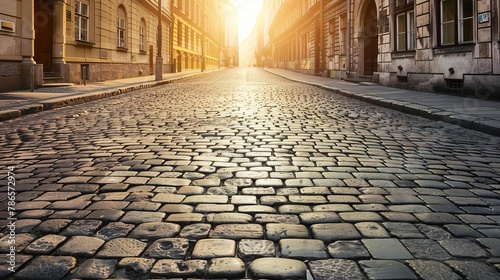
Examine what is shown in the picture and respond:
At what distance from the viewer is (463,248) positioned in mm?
2348

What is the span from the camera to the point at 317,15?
31.0m

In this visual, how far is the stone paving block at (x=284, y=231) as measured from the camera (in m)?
2.51

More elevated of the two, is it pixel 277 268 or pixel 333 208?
pixel 333 208

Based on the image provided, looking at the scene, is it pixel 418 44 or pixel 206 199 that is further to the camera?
pixel 418 44

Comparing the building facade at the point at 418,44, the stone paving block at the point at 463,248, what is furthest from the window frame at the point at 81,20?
the stone paving block at the point at 463,248

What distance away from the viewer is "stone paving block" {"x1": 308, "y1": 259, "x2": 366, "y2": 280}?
200 cm

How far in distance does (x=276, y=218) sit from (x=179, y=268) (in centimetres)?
93

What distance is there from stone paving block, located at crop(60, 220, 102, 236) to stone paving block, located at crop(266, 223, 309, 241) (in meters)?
1.10

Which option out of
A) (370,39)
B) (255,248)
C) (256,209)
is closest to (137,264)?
(255,248)

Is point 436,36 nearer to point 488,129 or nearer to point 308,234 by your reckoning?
point 488,129

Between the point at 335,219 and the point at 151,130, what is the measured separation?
14.7ft

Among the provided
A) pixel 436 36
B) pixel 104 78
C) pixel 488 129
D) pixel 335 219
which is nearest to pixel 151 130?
pixel 335 219

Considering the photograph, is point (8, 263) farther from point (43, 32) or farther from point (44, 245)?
point (43, 32)

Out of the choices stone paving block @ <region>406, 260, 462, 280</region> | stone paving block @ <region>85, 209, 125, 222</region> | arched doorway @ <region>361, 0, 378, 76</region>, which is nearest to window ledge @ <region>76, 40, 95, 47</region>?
arched doorway @ <region>361, 0, 378, 76</region>
